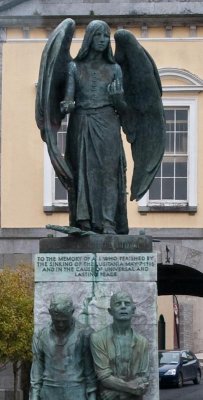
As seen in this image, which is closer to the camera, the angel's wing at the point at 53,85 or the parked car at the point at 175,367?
the angel's wing at the point at 53,85

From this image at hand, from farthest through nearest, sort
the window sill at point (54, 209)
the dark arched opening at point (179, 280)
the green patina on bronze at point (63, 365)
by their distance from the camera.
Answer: the dark arched opening at point (179, 280) < the window sill at point (54, 209) < the green patina on bronze at point (63, 365)

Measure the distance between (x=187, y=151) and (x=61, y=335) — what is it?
1721cm

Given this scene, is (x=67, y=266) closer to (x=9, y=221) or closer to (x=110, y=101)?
(x=110, y=101)

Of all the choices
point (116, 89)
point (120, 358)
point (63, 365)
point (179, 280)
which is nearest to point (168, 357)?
point (179, 280)

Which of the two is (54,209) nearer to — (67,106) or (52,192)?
(52,192)

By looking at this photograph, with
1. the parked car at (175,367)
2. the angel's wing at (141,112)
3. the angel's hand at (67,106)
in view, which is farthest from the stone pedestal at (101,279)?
the parked car at (175,367)

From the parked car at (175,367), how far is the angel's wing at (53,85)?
2573 centimetres

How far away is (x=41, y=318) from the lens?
9656 mm

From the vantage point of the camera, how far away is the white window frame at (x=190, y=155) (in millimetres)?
25891

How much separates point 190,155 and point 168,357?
11725 millimetres

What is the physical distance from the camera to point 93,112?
403 inches

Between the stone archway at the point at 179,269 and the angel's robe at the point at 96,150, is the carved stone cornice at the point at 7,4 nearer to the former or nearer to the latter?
the stone archway at the point at 179,269

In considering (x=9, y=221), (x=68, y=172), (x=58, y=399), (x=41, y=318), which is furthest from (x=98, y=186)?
(x=9, y=221)

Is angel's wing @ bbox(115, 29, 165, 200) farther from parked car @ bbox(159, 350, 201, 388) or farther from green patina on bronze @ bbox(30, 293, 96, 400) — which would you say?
parked car @ bbox(159, 350, 201, 388)
